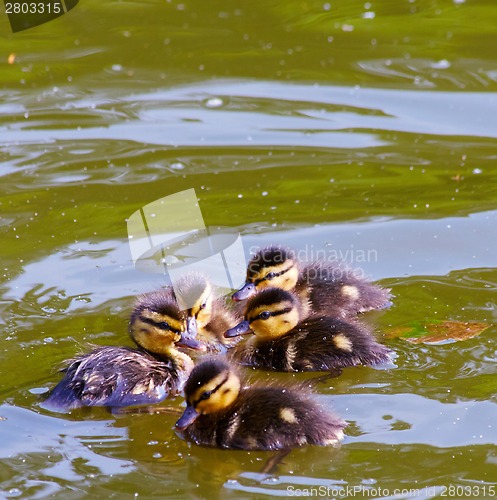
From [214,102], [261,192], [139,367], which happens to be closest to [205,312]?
[139,367]

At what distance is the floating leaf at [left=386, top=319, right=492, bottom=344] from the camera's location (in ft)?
15.8

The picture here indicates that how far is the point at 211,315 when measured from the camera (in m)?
5.06

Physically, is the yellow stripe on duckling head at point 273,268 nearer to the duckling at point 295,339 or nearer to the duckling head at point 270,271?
the duckling head at point 270,271

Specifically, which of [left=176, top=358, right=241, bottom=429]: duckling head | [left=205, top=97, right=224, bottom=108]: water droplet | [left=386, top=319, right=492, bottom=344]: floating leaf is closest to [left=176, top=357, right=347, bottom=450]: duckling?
[left=176, top=358, right=241, bottom=429]: duckling head

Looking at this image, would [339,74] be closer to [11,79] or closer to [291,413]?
[11,79]

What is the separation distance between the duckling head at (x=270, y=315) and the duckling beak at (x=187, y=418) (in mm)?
777

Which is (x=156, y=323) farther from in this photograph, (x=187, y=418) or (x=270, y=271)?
(x=270, y=271)

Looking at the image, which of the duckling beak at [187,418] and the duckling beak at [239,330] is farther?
the duckling beak at [239,330]

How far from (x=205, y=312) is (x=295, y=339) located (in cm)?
44

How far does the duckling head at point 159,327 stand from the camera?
466cm

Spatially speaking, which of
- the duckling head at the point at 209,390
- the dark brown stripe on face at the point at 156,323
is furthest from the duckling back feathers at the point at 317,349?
the duckling head at the point at 209,390

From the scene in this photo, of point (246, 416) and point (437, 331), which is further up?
point (246, 416)

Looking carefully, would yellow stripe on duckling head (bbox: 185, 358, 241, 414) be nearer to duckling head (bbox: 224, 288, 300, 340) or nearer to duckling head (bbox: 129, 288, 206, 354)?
duckling head (bbox: 129, 288, 206, 354)

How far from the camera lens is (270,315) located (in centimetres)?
485
